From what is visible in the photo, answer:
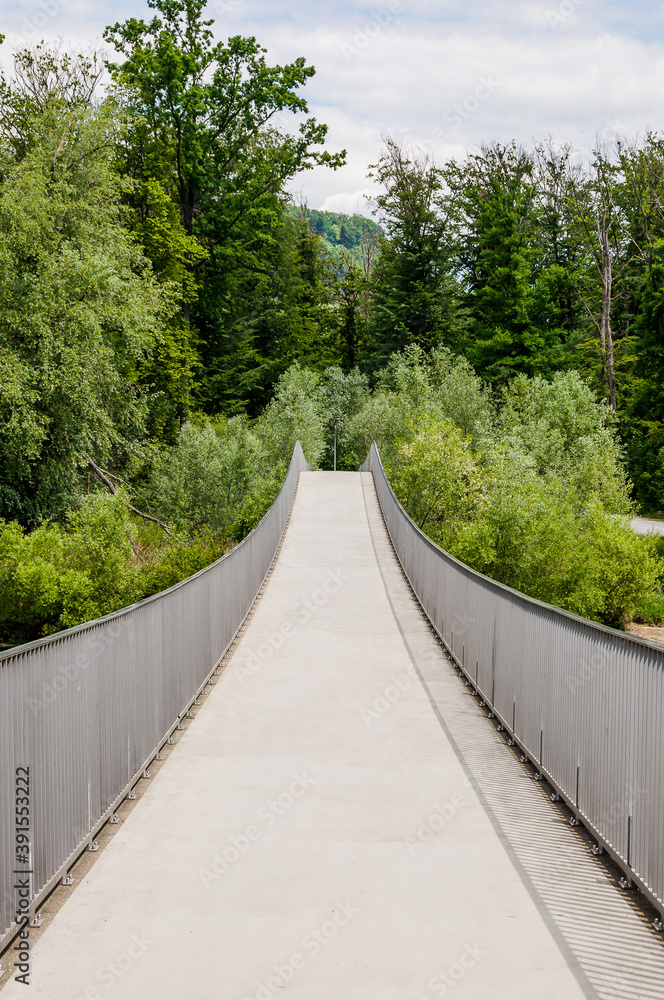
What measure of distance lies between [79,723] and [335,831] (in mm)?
1906

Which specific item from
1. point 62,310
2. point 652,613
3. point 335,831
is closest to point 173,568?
point 62,310

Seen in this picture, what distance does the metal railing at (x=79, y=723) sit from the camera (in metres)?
4.42

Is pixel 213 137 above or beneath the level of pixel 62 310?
above

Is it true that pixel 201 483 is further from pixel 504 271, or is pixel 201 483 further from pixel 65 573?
pixel 504 271

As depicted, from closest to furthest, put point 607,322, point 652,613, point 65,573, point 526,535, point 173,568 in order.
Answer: point 65,573 < point 173,568 < point 526,535 < point 652,613 < point 607,322

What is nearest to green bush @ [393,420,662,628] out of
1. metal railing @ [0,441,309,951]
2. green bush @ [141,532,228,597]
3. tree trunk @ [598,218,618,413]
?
green bush @ [141,532,228,597]

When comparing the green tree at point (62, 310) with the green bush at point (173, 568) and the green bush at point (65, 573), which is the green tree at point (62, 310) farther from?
the green bush at point (173, 568)

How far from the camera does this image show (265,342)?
71.1m

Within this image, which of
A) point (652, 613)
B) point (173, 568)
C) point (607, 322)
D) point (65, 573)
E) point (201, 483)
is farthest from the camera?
point (607, 322)

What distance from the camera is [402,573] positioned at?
20.7 meters

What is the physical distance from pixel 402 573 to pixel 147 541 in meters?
15.6

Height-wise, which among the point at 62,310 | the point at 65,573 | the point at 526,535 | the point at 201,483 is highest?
the point at 62,310

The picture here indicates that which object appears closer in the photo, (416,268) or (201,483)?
(201,483)

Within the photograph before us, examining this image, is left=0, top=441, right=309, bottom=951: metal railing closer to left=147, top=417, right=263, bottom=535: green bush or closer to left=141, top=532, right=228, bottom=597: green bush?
left=141, top=532, right=228, bottom=597: green bush
